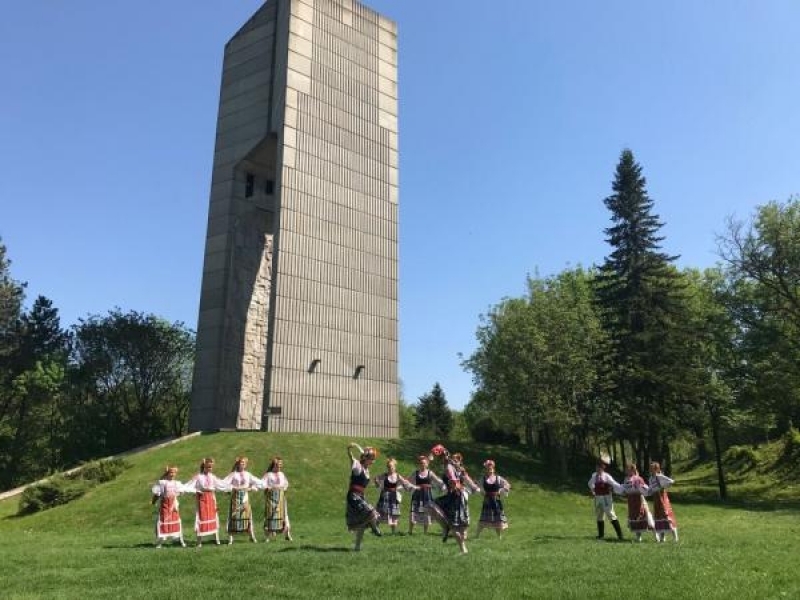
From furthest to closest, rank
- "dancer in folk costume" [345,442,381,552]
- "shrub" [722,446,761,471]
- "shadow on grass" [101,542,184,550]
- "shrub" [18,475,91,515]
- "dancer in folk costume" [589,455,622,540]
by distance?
"shrub" [722,446,761,471] < "shrub" [18,475,91,515] < "dancer in folk costume" [589,455,622,540] < "shadow on grass" [101,542,184,550] < "dancer in folk costume" [345,442,381,552]

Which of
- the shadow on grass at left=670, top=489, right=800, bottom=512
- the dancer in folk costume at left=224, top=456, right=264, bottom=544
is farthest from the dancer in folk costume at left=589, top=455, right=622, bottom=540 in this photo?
the shadow on grass at left=670, top=489, right=800, bottom=512

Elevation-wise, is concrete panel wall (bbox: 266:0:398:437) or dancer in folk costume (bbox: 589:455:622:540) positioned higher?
concrete panel wall (bbox: 266:0:398:437)

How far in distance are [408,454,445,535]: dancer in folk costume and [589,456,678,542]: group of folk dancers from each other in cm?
459

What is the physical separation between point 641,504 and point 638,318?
26956 mm

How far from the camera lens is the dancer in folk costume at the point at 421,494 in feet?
56.9

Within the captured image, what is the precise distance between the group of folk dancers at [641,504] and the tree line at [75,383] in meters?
44.0

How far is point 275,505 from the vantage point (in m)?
16.8

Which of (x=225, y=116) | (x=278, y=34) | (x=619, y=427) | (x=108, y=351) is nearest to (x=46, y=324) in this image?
(x=108, y=351)

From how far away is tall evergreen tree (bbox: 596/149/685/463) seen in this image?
1539 inches

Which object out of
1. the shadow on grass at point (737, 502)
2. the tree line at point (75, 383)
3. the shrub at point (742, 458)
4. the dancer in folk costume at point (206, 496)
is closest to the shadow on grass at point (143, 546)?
the dancer in folk costume at point (206, 496)

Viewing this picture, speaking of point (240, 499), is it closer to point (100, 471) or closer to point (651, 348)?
point (100, 471)

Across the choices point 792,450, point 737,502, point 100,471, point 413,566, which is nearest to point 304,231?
point 100,471

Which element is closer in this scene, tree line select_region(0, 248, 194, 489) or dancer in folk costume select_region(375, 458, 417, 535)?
dancer in folk costume select_region(375, 458, 417, 535)

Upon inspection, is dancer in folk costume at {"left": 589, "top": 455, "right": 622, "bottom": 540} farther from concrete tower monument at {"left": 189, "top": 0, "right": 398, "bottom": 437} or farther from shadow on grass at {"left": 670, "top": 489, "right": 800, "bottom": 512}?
concrete tower monument at {"left": 189, "top": 0, "right": 398, "bottom": 437}
